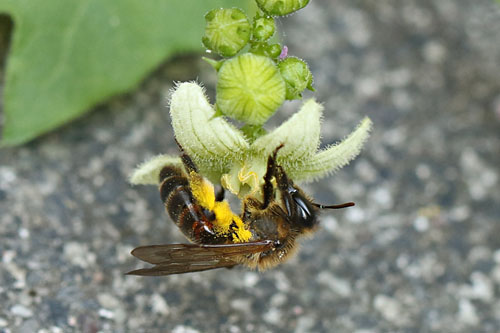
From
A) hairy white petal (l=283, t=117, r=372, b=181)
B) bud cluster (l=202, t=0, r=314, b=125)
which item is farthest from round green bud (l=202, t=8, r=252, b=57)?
hairy white petal (l=283, t=117, r=372, b=181)

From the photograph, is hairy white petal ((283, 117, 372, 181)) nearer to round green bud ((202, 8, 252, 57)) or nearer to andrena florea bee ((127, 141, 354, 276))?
andrena florea bee ((127, 141, 354, 276))

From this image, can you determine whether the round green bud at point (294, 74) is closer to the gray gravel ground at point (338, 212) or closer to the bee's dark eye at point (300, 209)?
the bee's dark eye at point (300, 209)

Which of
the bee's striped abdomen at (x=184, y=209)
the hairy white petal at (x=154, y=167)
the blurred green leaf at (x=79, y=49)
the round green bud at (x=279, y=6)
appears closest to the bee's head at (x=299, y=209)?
the bee's striped abdomen at (x=184, y=209)

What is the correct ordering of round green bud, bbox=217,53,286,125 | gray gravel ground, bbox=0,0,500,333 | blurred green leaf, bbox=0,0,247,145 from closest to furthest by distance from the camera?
round green bud, bbox=217,53,286,125 → gray gravel ground, bbox=0,0,500,333 → blurred green leaf, bbox=0,0,247,145

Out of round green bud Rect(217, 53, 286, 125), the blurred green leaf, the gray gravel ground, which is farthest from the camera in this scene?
the blurred green leaf

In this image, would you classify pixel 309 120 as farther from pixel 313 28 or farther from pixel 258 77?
pixel 313 28

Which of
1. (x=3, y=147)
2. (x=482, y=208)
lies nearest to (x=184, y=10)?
(x=3, y=147)
